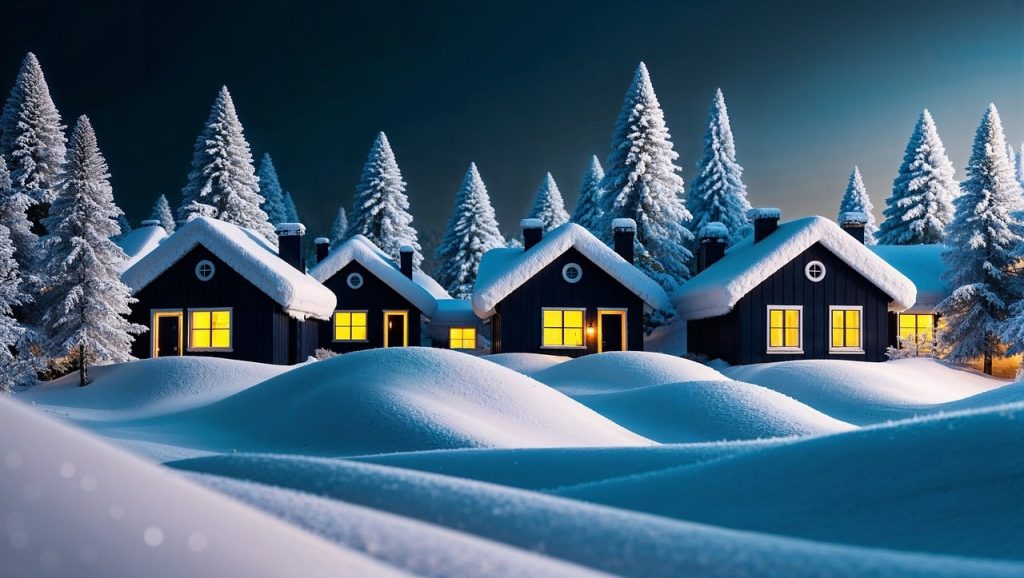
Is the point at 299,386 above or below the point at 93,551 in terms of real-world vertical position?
below

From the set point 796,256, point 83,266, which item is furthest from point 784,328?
point 83,266

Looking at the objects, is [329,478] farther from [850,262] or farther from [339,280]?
[339,280]

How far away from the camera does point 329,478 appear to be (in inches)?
159

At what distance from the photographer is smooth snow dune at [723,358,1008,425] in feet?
57.6

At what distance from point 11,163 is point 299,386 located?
29833mm

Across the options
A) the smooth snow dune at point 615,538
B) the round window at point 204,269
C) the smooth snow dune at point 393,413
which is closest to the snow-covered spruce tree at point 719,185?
the round window at point 204,269

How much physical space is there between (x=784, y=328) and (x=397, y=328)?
647 inches

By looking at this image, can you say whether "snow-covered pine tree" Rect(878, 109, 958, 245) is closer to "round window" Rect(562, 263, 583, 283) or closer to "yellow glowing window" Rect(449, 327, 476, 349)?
"yellow glowing window" Rect(449, 327, 476, 349)

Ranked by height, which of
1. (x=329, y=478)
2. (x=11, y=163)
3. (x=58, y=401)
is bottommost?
(x=58, y=401)

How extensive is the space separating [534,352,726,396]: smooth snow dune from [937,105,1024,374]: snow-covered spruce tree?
12.4 m

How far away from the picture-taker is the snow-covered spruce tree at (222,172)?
141 ft

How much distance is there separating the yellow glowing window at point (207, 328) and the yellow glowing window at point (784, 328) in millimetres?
17489

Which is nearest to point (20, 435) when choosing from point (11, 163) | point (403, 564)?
point (403, 564)

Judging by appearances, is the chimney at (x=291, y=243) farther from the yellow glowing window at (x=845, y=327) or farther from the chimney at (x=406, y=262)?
→ the yellow glowing window at (x=845, y=327)
